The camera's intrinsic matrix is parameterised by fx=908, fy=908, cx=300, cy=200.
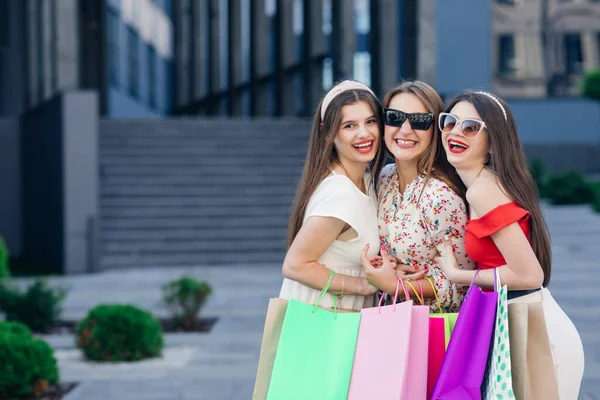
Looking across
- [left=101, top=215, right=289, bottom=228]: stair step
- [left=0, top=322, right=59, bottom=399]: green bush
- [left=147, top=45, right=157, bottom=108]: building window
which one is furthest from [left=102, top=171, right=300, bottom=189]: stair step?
[left=147, top=45, right=157, bottom=108]: building window

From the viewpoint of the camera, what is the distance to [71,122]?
16422 millimetres

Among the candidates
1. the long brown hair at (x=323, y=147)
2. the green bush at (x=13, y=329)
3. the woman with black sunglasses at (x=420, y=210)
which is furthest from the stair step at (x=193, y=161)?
the woman with black sunglasses at (x=420, y=210)

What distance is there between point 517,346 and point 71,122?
47.1ft

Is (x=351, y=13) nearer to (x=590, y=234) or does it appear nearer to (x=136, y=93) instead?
(x=590, y=234)

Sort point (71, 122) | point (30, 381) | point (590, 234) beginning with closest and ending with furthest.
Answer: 1. point (30, 381)
2. point (71, 122)
3. point (590, 234)

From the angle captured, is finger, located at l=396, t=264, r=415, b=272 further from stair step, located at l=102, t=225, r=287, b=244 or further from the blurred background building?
stair step, located at l=102, t=225, r=287, b=244

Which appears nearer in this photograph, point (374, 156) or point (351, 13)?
point (374, 156)

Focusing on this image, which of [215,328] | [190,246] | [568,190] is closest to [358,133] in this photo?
[215,328]

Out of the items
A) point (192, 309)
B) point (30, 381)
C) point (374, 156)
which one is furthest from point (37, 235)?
point (374, 156)

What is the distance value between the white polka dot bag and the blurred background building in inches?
543

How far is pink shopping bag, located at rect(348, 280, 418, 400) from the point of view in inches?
121

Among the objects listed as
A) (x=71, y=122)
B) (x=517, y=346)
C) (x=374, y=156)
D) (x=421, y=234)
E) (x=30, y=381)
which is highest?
(x=71, y=122)

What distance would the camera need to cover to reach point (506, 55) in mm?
38125

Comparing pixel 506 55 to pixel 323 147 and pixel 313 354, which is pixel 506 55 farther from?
pixel 313 354
